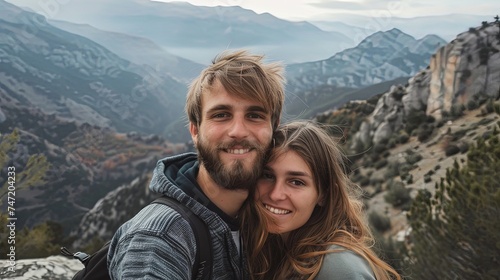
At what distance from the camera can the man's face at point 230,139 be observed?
3010 millimetres

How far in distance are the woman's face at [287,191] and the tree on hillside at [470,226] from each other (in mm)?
6139

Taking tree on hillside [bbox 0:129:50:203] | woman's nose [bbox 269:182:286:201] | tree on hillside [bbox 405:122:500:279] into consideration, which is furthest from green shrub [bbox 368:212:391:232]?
woman's nose [bbox 269:182:286:201]

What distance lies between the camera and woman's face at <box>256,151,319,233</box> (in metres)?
3.29

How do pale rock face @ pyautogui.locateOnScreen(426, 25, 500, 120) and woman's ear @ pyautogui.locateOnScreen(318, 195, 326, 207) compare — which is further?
pale rock face @ pyautogui.locateOnScreen(426, 25, 500, 120)

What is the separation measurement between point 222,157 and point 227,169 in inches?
3.1

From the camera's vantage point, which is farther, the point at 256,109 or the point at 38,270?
the point at 38,270

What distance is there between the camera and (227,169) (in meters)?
3.01

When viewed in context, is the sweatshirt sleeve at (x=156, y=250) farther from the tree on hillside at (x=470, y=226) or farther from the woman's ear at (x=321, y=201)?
the tree on hillside at (x=470, y=226)

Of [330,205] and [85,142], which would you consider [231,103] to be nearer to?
[330,205]

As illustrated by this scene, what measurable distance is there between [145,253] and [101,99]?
188 metres

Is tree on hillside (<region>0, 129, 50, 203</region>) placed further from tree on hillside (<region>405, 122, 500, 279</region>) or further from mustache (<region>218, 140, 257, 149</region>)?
mustache (<region>218, 140, 257, 149</region>)

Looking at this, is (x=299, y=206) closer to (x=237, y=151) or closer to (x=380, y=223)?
(x=237, y=151)

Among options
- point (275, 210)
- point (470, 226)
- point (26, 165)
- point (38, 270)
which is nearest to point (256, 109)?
point (275, 210)

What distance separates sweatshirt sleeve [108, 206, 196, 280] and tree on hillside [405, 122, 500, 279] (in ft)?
23.7
